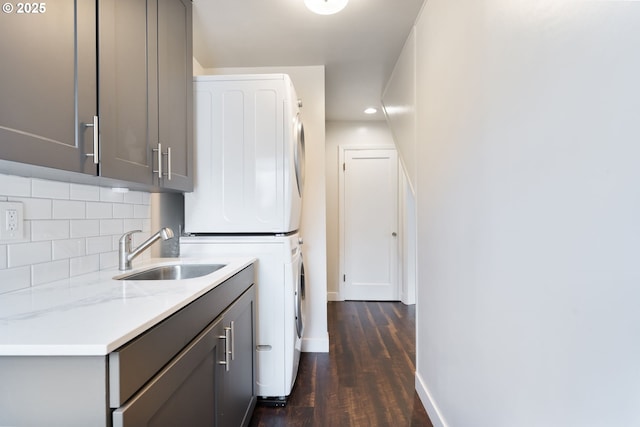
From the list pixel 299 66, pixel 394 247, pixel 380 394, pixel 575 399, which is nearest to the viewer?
pixel 575 399

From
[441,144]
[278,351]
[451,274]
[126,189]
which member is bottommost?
[278,351]

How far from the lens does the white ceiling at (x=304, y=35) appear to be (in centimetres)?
193

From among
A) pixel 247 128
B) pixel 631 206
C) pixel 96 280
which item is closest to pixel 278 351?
pixel 96 280

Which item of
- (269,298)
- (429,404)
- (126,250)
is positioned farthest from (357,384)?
(126,250)

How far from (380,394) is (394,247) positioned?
→ 2446 millimetres

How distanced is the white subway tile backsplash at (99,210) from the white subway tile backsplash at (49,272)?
0.24 meters

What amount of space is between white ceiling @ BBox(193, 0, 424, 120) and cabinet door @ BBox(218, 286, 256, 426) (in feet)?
5.40

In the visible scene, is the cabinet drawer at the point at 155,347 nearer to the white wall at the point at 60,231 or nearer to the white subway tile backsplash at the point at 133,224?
the white wall at the point at 60,231

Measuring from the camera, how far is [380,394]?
2096 millimetres

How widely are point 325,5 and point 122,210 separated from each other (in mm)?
1537

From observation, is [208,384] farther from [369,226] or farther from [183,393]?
[369,226]

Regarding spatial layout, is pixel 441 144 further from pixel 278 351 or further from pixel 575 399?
pixel 278 351

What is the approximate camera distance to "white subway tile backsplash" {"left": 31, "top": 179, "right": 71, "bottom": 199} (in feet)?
3.86

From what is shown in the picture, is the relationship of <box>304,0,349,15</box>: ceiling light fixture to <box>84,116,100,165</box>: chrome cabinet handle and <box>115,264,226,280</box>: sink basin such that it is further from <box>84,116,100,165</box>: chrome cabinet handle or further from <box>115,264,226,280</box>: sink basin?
<box>115,264,226,280</box>: sink basin
